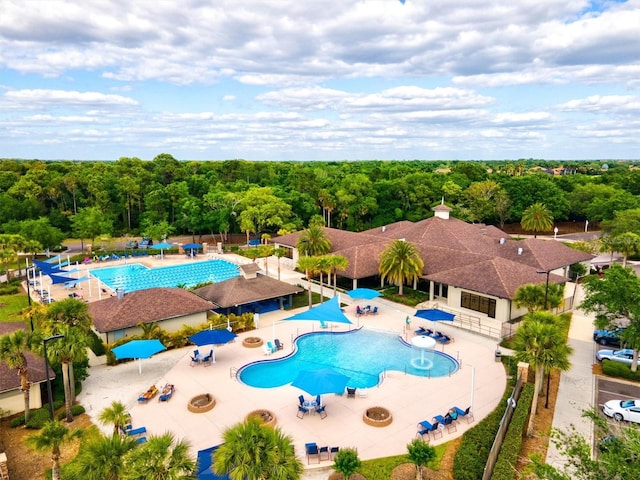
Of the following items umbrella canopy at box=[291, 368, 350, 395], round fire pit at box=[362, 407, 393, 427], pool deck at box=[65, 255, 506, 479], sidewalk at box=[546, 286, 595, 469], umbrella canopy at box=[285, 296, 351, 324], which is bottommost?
pool deck at box=[65, 255, 506, 479]

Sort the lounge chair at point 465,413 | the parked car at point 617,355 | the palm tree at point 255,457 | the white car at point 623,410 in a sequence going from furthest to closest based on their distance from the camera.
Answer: the parked car at point 617,355 < the lounge chair at point 465,413 < the white car at point 623,410 < the palm tree at point 255,457

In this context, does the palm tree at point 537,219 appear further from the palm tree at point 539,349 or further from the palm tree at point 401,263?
the palm tree at point 539,349

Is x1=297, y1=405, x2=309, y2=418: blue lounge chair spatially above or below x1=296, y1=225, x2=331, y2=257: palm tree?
below

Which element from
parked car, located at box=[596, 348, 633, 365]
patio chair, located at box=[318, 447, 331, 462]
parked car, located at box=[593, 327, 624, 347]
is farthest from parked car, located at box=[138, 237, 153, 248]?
parked car, located at box=[596, 348, 633, 365]

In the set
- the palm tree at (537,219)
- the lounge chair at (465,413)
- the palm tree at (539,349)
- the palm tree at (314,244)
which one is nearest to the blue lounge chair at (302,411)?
the lounge chair at (465,413)

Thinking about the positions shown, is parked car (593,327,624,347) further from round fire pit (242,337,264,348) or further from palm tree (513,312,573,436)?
round fire pit (242,337,264,348)

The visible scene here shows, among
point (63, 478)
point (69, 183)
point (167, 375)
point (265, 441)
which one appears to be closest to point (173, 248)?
point (69, 183)
